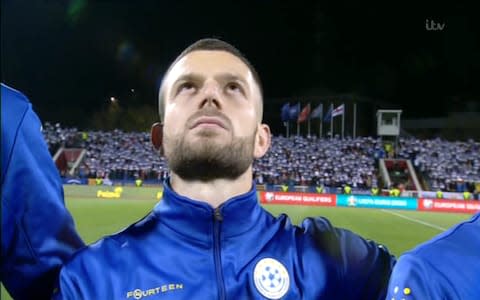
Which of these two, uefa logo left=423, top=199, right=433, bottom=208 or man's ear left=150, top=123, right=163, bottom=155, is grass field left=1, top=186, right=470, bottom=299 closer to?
uefa logo left=423, top=199, right=433, bottom=208

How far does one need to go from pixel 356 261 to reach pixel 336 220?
7571mm

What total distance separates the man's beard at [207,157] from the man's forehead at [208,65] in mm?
179

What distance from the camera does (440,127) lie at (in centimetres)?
2259

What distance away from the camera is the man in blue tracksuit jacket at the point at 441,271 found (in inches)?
35.0

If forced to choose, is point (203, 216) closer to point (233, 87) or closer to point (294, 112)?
point (233, 87)

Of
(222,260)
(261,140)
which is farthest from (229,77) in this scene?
(222,260)

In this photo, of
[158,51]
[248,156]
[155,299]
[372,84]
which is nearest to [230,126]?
[248,156]

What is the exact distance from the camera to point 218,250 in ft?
3.93

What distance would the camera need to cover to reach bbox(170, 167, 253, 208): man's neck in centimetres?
126

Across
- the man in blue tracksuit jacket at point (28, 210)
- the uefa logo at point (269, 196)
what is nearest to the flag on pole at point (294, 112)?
the uefa logo at point (269, 196)

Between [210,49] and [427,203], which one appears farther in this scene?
[427,203]

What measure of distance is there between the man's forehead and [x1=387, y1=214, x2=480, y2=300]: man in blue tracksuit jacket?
25.3 inches

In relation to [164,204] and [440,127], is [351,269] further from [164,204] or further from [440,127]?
[440,127]

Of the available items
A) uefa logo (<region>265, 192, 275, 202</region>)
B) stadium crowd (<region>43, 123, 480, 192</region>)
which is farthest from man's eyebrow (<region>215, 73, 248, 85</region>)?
stadium crowd (<region>43, 123, 480, 192</region>)
